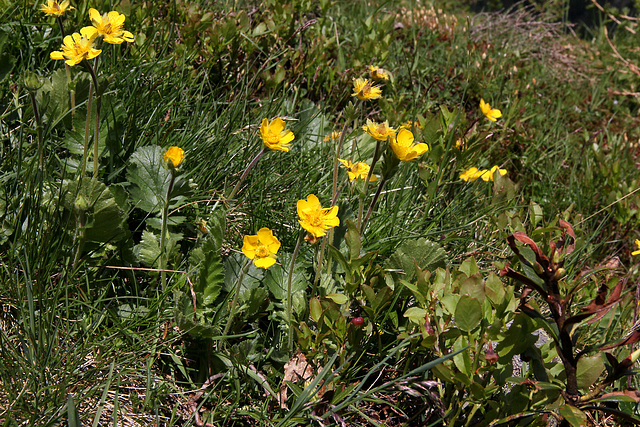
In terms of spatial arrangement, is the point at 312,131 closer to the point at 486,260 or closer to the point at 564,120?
the point at 486,260

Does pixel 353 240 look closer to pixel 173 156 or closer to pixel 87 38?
pixel 173 156

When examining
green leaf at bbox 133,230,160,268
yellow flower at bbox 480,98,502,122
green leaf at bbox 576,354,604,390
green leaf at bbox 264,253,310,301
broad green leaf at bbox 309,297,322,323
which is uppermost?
yellow flower at bbox 480,98,502,122

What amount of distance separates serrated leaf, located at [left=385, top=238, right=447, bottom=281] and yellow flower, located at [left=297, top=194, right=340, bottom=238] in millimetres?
413

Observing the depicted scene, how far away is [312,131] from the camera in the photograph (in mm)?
2764

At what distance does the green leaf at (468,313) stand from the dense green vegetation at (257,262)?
2 centimetres

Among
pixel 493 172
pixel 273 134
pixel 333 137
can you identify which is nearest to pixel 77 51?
pixel 273 134

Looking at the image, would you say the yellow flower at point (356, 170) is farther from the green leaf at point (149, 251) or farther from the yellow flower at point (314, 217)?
the green leaf at point (149, 251)

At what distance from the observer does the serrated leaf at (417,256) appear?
1.84 metres

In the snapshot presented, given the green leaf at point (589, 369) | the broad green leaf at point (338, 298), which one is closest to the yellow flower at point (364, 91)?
the broad green leaf at point (338, 298)

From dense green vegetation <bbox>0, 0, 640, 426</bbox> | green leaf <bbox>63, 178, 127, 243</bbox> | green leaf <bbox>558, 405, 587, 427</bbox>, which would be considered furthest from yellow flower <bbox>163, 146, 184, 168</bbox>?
green leaf <bbox>558, 405, 587, 427</bbox>

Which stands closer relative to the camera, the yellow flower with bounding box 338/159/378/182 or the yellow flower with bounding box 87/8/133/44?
the yellow flower with bounding box 87/8/133/44

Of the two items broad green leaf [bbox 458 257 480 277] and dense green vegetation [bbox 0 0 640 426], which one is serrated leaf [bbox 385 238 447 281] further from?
broad green leaf [bbox 458 257 480 277]

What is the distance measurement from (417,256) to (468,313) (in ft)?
1.41

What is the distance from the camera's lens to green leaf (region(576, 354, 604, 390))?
1.43 meters
